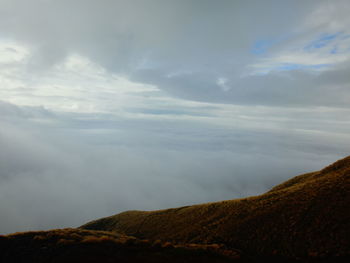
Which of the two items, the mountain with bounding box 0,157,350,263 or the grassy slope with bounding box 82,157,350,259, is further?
the grassy slope with bounding box 82,157,350,259

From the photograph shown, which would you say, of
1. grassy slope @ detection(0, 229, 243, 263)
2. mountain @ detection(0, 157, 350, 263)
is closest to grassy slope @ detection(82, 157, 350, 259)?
mountain @ detection(0, 157, 350, 263)

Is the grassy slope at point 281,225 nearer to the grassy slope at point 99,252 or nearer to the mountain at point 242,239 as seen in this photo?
the mountain at point 242,239

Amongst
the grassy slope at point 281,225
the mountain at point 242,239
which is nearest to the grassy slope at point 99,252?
the mountain at point 242,239

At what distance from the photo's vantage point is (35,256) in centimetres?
2312

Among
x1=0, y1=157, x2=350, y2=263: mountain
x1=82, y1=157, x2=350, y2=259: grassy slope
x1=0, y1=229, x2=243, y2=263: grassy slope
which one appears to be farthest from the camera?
x1=82, y1=157, x2=350, y2=259: grassy slope

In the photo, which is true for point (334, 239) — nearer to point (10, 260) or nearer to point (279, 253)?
point (279, 253)

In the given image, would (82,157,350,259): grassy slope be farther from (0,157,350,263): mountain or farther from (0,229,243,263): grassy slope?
(0,229,243,263): grassy slope

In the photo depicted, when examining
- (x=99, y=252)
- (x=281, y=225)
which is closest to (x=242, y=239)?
(x=281, y=225)

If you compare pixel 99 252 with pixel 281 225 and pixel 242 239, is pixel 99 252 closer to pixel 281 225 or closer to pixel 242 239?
pixel 242 239

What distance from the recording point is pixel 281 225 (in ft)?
97.0

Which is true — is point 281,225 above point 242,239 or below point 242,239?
above

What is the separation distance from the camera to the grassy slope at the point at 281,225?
79.4ft

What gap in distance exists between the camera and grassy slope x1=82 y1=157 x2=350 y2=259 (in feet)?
79.4

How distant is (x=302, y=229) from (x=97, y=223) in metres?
65.4
